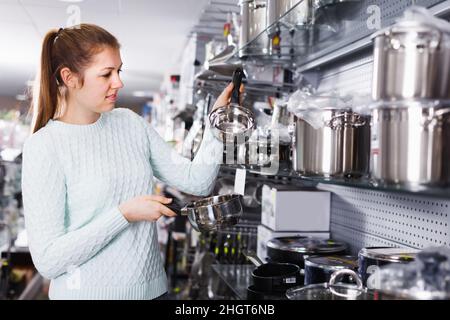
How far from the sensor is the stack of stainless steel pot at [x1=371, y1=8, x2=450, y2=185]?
2.66 ft

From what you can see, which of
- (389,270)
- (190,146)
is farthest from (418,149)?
(190,146)

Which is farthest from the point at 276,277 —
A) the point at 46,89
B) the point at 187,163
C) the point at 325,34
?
the point at 325,34

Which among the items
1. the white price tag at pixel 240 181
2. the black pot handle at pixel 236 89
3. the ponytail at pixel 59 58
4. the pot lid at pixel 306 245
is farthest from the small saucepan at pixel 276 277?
the ponytail at pixel 59 58

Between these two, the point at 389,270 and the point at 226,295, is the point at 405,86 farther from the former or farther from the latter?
the point at 226,295

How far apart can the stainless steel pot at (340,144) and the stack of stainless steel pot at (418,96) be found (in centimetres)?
35

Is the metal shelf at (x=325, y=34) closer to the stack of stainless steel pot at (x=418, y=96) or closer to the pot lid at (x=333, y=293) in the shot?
the stack of stainless steel pot at (x=418, y=96)

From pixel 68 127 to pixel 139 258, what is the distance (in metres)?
0.43

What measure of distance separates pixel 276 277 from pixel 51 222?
654 mm

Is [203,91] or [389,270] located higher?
[203,91]

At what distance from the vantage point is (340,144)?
1200mm

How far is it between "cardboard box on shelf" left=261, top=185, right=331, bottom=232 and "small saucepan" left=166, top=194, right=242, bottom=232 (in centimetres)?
55

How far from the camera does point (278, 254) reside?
182 cm

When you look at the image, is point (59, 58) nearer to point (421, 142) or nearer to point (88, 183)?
point (88, 183)

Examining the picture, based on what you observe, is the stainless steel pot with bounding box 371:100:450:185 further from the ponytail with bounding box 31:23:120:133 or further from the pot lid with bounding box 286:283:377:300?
the ponytail with bounding box 31:23:120:133
